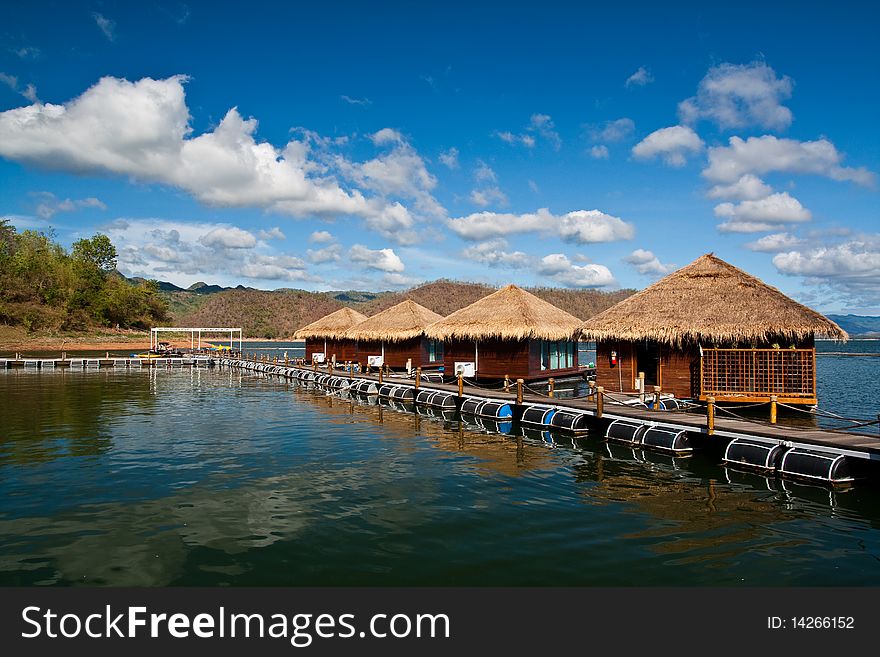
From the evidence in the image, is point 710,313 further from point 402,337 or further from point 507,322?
point 402,337

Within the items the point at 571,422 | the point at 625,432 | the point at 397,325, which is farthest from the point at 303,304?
the point at 625,432

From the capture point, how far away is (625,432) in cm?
1692

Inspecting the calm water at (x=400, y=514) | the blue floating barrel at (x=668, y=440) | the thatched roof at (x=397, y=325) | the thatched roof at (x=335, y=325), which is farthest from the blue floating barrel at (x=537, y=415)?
the thatched roof at (x=335, y=325)

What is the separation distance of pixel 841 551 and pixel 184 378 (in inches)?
1702

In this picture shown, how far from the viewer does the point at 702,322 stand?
21.6 meters

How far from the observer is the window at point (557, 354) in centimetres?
3148

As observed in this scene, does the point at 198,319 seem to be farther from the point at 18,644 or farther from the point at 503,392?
the point at 18,644

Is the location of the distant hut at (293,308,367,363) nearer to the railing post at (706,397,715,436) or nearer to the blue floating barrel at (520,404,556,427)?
the blue floating barrel at (520,404,556,427)

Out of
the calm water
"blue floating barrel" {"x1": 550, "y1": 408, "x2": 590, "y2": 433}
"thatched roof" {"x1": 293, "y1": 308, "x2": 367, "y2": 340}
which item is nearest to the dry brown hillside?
"thatched roof" {"x1": 293, "y1": 308, "x2": 367, "y2": 340}

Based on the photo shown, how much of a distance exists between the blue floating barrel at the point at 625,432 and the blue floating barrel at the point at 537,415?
260 centimetres

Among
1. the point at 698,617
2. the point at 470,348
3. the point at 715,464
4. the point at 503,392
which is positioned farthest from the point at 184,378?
the point at 698,617

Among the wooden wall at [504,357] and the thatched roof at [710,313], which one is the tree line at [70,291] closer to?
the wooden wall at [504,357]

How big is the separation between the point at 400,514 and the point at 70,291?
92.2 m

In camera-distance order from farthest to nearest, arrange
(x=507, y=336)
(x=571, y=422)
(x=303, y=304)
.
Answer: (x=303, y=304)
(x=507, y=336)
(x=571, y=422)
